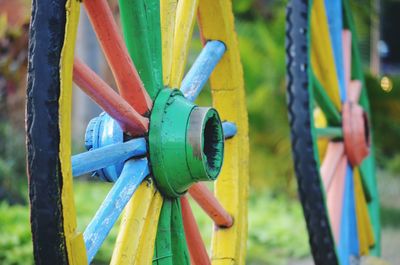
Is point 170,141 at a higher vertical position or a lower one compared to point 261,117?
lower

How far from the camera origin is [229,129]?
288 cm

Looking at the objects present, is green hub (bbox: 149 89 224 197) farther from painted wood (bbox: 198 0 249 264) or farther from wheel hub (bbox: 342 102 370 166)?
wheel hub (bbox: 342 102 370 166)

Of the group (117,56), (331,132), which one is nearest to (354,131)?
(331,132)

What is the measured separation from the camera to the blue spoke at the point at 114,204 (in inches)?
80.0

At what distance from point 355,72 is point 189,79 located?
1.98 m

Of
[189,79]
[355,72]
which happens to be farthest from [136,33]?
[355,72]

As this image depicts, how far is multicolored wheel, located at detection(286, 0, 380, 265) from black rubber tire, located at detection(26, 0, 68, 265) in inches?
65.3

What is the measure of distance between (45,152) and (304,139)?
5.57 feet

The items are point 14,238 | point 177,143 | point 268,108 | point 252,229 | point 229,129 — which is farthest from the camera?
point 268,108

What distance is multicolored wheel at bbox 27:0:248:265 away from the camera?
71.5 inches

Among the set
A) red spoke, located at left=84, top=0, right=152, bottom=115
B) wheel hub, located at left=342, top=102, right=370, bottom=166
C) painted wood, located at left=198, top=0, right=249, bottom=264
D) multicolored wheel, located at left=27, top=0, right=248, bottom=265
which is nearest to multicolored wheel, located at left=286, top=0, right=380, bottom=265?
wheel hub, located at left=342, top=102, right=370, bottom=166

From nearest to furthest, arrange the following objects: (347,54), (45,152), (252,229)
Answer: (45,152)
(347,54)
(252,229)

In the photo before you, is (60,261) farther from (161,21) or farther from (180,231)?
(161,21)

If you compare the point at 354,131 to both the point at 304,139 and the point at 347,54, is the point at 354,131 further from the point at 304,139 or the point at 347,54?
the point at 304,139
